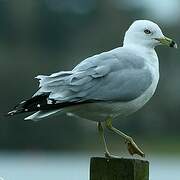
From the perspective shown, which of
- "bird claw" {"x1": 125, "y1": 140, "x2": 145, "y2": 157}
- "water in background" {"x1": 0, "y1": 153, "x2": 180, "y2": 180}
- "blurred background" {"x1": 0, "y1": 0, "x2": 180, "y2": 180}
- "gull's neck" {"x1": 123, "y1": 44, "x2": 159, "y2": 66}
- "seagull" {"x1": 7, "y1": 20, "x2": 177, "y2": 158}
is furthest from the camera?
"blurred background" {"x1": 0, "y1": 0, "x2": 180, "y2": 180}

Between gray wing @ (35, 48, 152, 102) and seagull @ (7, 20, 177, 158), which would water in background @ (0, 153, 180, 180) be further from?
gray wing @ (35, 48, 152, 102)

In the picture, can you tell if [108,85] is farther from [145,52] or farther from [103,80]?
[145,52]

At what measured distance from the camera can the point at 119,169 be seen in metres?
4.80

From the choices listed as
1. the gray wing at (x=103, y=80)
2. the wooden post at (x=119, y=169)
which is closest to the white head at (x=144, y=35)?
the gray wing at (x=103, y=80)

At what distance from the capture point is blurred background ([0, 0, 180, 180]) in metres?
20.4

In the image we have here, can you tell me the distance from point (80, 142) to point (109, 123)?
19.2 metres

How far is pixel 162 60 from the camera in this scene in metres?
28.8

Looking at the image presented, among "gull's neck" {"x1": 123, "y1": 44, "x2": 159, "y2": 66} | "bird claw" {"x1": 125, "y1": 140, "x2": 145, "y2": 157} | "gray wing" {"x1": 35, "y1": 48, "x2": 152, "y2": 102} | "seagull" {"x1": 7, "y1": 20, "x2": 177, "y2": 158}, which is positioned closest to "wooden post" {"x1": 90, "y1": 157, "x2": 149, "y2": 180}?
"seagull" {"x1": 7, "y1": 20, "x2": 177, "y2": 158}

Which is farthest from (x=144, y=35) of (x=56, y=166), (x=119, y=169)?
(x=56, y=166)

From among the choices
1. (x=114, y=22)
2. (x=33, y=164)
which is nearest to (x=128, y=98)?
(x=33, y=164)

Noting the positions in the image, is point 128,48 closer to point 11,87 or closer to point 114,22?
point 11,87

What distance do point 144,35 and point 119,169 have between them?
155 cm

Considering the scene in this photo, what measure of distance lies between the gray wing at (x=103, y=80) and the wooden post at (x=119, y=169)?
1.80 ft

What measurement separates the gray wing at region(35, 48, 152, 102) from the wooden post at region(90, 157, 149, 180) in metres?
0.55
